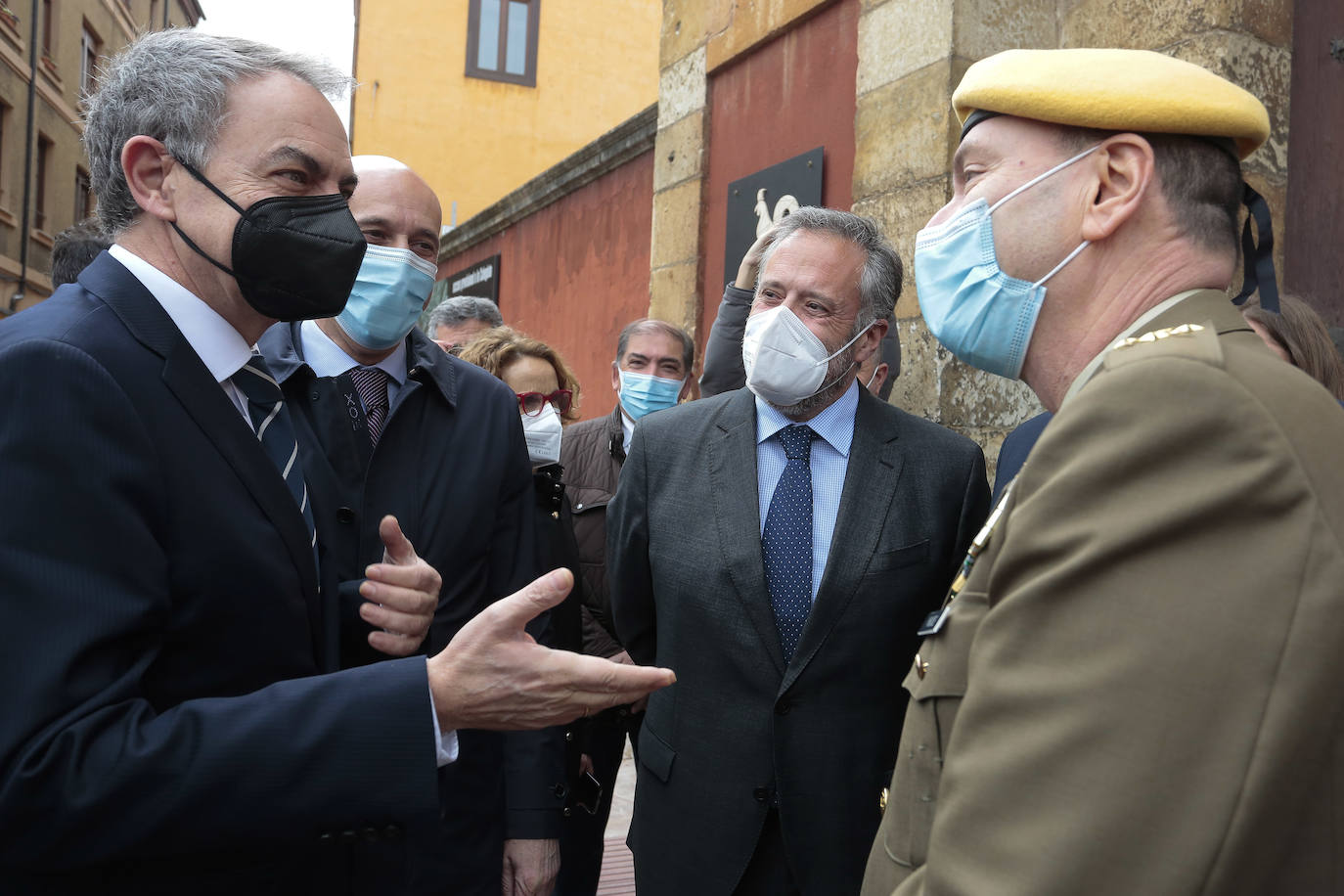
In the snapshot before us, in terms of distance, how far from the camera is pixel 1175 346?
107cm

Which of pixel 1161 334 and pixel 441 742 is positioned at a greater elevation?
pixel 1161 334

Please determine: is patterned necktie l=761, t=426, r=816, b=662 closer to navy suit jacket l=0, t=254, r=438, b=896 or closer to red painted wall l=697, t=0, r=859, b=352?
navy suit jacket l=0, t=254, r=438, b=896

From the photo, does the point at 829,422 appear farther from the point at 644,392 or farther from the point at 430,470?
the point at 644,392

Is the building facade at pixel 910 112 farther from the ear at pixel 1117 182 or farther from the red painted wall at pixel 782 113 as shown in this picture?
the ear at pixel 1117 182

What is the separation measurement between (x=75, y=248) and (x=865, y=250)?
2.56 metres

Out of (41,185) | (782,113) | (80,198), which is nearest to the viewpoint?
(782,113)

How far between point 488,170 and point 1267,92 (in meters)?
16.4

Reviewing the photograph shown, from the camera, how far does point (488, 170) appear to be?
18.3 m

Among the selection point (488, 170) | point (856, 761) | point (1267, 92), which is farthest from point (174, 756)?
point (488, 170)

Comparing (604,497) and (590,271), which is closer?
(604,497)

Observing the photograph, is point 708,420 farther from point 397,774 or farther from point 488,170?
point 488,170

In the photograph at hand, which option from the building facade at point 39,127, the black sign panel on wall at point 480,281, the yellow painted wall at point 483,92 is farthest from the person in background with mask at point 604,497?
the building facade at point 39,127

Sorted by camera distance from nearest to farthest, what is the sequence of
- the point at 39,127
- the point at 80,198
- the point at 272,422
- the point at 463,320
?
the point at 272,422
the point at 463,320
the point at 39,127
the point at 80,198

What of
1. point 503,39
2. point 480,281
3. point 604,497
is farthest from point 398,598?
point 503,39
